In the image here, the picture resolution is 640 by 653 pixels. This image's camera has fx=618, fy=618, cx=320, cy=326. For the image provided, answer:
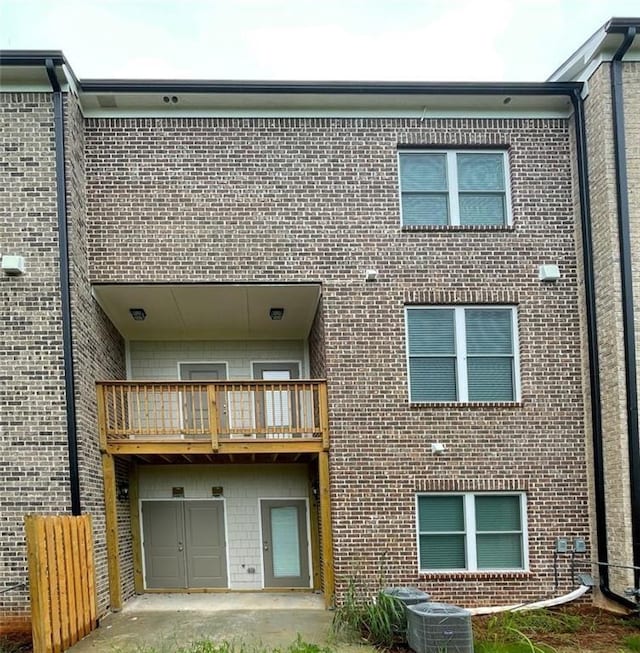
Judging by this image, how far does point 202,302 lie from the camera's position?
11047 millimetres

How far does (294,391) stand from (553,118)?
21.3 feet

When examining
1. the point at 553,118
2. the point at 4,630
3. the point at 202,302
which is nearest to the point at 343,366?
the point at 202,302

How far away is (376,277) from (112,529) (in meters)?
5.97

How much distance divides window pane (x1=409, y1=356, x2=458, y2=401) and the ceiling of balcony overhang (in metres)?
2.13

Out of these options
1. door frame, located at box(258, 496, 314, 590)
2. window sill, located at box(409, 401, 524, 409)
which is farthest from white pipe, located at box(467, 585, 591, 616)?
door frame, located at box(258, 496, 314, 590)

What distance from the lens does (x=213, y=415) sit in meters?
10.0

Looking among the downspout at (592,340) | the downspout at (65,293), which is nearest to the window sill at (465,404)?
the downspout at (592,340)

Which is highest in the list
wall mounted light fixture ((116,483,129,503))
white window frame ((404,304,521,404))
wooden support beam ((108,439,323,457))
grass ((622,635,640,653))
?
white window frame ((404,304,521,404))

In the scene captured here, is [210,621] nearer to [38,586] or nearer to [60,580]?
[60,580]

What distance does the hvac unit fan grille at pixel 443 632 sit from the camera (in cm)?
738

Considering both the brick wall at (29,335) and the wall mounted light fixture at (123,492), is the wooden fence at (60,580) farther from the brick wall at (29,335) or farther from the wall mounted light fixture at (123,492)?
the wall mounted light fixture at (123,492)

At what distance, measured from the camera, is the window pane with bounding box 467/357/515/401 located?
10.4 metres

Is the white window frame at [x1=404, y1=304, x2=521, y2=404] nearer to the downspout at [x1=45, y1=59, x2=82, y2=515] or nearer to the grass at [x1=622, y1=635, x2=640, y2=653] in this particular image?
the grass at [x1=622, y1=635, x2=640, y2=653]

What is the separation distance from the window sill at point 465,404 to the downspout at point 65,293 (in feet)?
17.4
